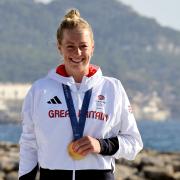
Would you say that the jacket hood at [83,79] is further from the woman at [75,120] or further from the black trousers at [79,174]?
the black trousers at [79,174]

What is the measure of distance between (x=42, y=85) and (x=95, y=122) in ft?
1.07

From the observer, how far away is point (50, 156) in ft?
11.5

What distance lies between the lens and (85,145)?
132 inches

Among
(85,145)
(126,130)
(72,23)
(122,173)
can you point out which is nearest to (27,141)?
(85,145)

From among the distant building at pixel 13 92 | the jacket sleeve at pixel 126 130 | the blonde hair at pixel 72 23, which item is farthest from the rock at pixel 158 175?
the distant building at pixel 13 92

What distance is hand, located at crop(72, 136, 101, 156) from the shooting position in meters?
3.36

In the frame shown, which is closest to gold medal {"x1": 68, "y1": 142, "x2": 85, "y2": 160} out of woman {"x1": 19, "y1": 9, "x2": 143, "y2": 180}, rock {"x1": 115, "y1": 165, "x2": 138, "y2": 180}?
woman {"x1": 19, "y1": 9, "x2": 143, "y2": 180}

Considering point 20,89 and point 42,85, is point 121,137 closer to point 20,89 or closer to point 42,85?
point 42,85

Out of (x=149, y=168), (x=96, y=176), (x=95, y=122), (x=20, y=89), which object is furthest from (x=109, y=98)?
(x=20, y=89)

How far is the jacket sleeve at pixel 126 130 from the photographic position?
3.55 m

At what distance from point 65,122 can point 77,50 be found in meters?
0.35

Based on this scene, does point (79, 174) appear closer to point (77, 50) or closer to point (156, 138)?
point (77, 50)

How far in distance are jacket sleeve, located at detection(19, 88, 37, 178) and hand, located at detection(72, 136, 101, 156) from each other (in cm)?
29

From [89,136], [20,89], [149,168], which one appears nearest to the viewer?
[89,136]
